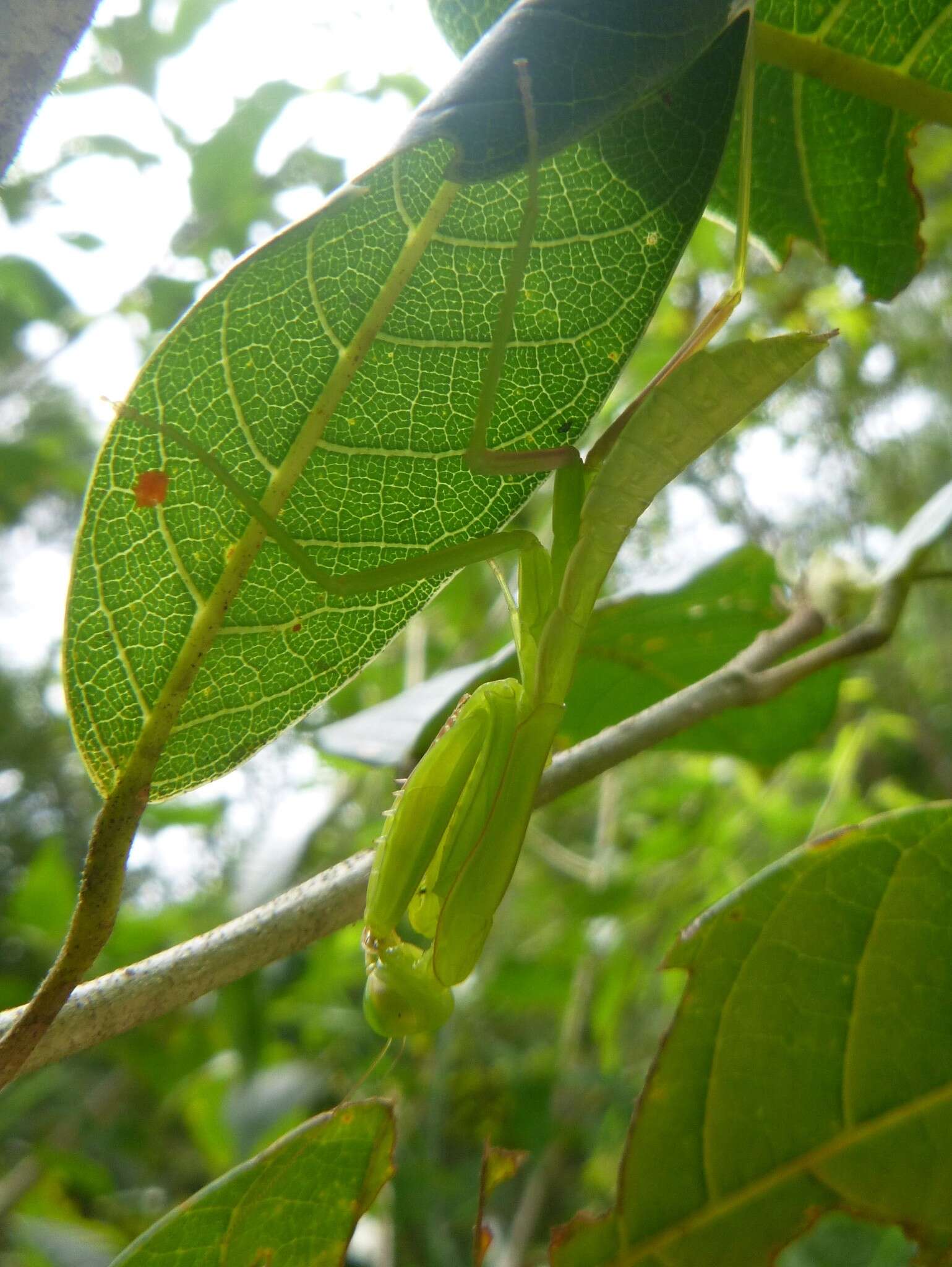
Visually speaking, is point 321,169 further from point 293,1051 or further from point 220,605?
point 293,1051

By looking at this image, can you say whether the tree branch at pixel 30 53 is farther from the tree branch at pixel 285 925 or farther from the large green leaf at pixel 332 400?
the tree branch at pixel 285 925

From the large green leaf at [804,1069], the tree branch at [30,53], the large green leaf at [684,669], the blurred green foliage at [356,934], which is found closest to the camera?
the tree branch at [30,53]

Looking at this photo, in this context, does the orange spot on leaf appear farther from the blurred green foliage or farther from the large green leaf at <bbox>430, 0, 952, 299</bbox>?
the blurred green foliage

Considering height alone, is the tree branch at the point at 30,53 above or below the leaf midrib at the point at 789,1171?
above

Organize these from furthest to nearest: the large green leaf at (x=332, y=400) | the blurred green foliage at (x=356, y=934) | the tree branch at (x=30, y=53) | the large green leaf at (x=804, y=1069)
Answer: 1. the blurred green foliage at (x=356, y=934)
2. the large green leaf at (x=804, y=1069)
3. the large green leaf at (x=332, y=400)
4. the tree branch at (x=30, y=53)

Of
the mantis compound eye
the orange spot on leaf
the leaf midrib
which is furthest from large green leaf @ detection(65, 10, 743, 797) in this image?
the leaf midrib

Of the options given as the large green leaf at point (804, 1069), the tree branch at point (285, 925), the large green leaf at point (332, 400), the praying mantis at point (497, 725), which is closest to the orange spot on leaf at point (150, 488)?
the large green leaf at point (332, 400)
